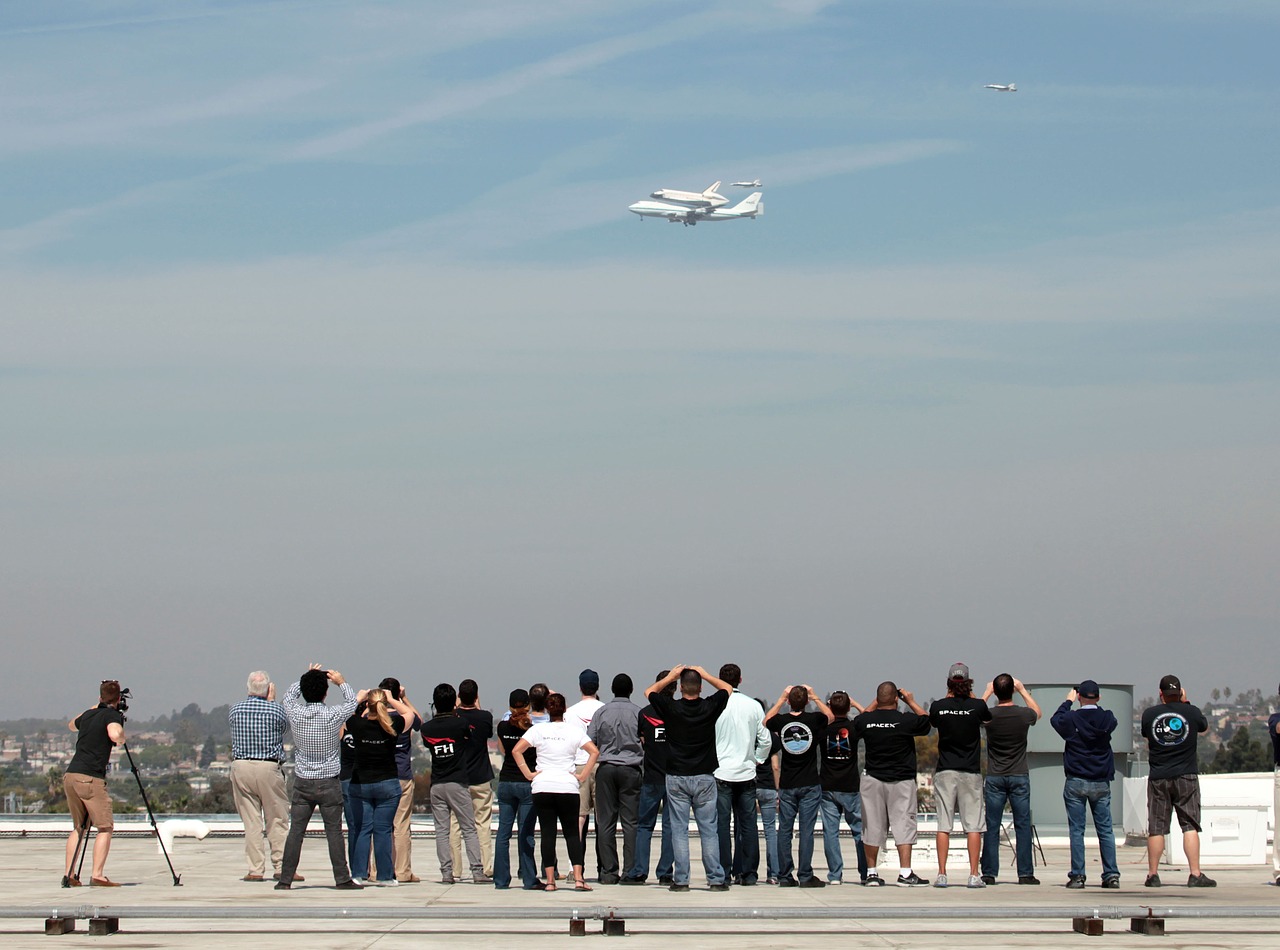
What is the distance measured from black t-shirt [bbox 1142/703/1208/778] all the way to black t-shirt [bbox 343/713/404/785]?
6345mm

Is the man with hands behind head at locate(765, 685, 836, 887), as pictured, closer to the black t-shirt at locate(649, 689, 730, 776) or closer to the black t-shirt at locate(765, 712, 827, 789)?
the black t-shirt at locate(765, 712, 827, 789)

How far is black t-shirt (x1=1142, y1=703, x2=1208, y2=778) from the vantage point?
44.0 ft

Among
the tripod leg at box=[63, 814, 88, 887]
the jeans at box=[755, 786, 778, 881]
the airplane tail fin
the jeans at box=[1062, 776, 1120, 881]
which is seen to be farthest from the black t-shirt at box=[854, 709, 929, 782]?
the airplane tail fin

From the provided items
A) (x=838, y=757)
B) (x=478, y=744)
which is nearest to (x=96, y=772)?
(x=478, y=744)

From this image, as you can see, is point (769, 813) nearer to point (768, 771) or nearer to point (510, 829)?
point (768, 771)

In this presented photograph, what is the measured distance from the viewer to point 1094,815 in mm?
13078

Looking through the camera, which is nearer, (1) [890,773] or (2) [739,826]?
(2) [739,826]

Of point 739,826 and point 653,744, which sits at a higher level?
point 653,744

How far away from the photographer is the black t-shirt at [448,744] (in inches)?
531

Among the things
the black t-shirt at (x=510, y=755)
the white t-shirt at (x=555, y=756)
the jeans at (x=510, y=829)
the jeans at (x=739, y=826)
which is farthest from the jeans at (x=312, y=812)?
the jeans at (x=739, y=826)

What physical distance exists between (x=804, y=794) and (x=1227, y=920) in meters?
3.84

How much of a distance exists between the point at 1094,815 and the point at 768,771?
2717 mm

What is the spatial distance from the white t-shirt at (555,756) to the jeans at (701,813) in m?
0.82

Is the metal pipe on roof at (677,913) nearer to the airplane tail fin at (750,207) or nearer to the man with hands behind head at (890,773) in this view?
the man with hands behind head at (890,773)
